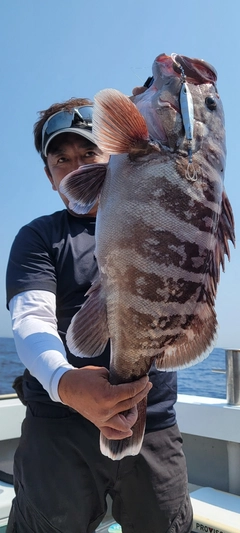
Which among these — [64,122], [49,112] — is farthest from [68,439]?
[49,112]

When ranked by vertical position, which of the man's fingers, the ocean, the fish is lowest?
the ocean

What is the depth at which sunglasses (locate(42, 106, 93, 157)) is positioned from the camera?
2176mm

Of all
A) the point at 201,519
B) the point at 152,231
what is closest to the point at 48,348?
the point at 152,231

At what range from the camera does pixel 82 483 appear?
1.86m

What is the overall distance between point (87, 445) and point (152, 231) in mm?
1049

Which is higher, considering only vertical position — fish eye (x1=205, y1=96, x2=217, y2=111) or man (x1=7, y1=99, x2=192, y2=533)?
fish eye (x1=205, y1=96, x2=217, y2=111)

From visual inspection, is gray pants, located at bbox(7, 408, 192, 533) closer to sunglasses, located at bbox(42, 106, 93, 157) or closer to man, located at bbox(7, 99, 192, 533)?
man, located at bbox(7, 99, 192, 533)

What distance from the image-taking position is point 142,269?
137cm

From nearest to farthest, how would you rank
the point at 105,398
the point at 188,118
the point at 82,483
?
the point at 105,398 < the point at 188,118 < the point at 82,483

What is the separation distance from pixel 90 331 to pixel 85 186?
0.48 m

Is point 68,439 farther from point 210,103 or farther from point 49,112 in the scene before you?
point 49,112

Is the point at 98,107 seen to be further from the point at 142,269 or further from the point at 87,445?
the point at 87,445

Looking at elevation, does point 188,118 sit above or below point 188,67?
below

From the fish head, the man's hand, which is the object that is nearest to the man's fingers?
the man's hand
